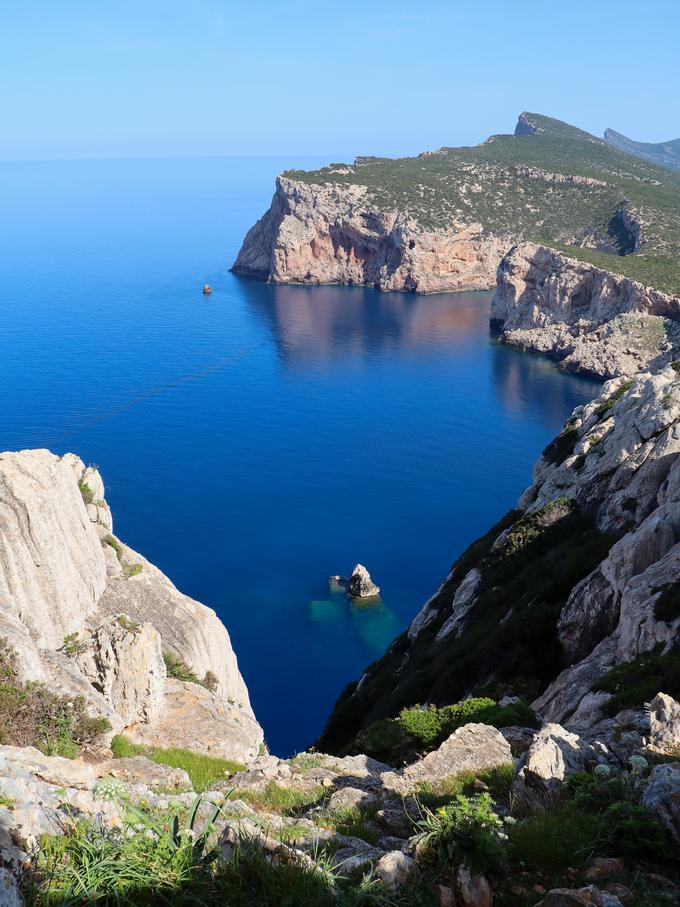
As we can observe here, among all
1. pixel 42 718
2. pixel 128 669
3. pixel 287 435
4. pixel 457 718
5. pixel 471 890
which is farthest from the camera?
pixel 287 435

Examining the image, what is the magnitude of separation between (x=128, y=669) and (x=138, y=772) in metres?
7.48

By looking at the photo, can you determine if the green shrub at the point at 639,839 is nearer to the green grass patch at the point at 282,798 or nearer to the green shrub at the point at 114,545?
the green grass patch at the point at 282,798

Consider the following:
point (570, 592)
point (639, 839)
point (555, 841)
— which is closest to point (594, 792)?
point (639, 839)

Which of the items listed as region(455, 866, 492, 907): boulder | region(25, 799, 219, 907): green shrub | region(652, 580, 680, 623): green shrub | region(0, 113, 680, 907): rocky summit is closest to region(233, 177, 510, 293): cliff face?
region(0, 113, 680, 907): rocky summit

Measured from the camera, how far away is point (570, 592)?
2591 cm

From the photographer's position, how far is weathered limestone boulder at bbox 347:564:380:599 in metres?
55.2

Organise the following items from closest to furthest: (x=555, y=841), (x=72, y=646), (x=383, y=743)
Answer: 1. (x=555, y=841)
2. (x=383, y=743)
3. (x=72, y=646)

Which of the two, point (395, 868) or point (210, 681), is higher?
point (395, 868)

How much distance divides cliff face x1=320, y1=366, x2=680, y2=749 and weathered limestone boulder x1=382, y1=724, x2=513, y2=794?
2541mm

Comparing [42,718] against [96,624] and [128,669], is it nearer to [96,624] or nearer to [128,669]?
[128,669]

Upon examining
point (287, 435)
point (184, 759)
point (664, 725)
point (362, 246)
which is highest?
point (362, 246)

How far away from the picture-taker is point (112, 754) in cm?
1936

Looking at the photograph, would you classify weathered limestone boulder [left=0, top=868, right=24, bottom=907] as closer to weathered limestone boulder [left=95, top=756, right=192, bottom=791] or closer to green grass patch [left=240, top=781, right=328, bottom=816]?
green grass patch [left=240, top=781, right=328, bottom=816]

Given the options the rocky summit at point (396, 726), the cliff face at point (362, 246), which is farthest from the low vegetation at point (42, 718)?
the cliff face at point (362, 246)
